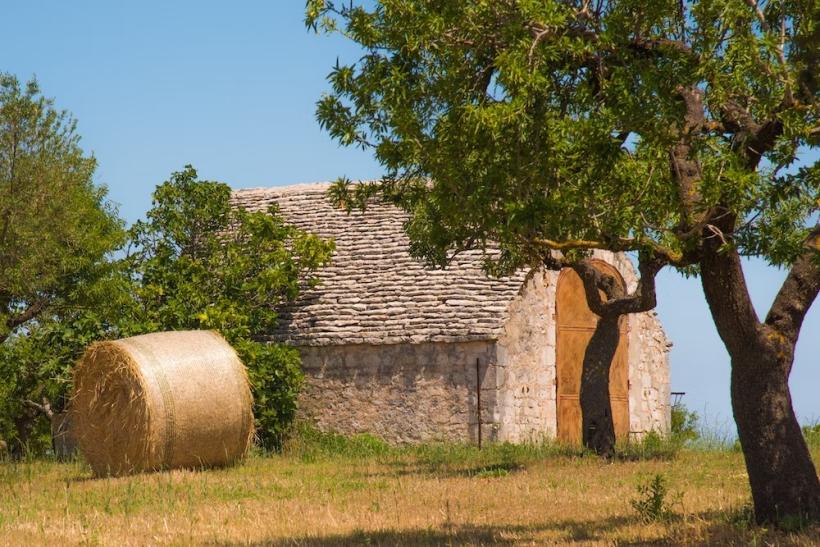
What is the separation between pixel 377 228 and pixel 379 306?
328 centimetres

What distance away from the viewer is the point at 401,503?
12766mm

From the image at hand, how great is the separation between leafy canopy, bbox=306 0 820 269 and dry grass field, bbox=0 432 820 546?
2.76 meters

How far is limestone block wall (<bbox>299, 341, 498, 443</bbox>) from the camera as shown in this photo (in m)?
21.3

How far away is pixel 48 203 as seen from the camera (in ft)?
69.4

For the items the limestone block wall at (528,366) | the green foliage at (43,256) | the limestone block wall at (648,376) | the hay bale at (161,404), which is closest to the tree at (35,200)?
the green foliage at (43,256)

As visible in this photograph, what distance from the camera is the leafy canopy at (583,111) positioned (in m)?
8.94

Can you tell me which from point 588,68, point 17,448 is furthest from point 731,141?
point 17,448

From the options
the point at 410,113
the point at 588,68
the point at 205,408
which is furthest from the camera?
the point at 205,408

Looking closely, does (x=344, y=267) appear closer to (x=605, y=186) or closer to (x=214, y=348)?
(x=214, y=348)

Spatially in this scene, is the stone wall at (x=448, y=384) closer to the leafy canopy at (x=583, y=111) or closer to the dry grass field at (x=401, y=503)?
the dry grass field at (x=401, y=503)

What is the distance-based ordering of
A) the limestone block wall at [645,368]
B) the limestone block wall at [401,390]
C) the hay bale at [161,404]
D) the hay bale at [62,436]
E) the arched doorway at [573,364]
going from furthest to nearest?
the hay bale at [62,436], the limestone block wall at [645,368], the arched doorway at [573,364], the limestone block wall at [401,390], the hay bale at [161,404]

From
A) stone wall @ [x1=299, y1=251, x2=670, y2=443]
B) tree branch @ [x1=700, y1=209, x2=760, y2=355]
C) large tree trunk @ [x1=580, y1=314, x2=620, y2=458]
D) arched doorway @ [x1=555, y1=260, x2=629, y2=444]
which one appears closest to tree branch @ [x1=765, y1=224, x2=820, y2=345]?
tree branch @ [x1=700, y1=209, x2=760, y2=355]

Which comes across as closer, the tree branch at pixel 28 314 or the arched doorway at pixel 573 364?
the arched doorway at pixel 573 364

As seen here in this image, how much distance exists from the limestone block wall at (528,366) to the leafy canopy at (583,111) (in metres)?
11.2
